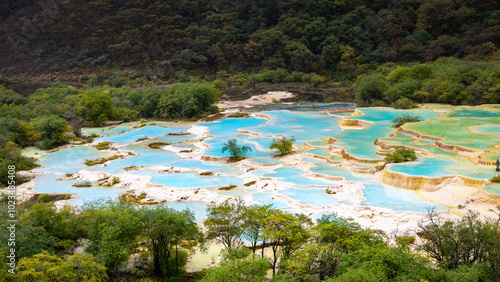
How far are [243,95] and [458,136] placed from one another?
34.9 meters

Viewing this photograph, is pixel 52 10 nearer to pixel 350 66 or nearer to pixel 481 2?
pixel 350 66

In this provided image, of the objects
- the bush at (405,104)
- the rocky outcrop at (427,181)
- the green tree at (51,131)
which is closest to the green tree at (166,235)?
the rocky outcrop at (427,181)

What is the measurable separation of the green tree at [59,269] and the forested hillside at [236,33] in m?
58.8

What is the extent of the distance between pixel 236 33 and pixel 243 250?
69757mm

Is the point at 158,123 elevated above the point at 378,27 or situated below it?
below

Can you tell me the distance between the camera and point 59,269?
27.3ft

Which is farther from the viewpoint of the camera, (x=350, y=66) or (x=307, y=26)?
(x=307, y=26)

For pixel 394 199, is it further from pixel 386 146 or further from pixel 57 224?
pixel 57 224

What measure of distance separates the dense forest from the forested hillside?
54.5m

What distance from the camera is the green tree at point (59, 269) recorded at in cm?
815

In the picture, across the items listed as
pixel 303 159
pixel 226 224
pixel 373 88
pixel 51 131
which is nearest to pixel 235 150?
pixel 303 159

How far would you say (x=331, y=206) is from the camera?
14.4 m

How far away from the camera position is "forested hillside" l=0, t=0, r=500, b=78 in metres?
62.4

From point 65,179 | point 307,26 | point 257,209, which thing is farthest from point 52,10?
point 257,209
